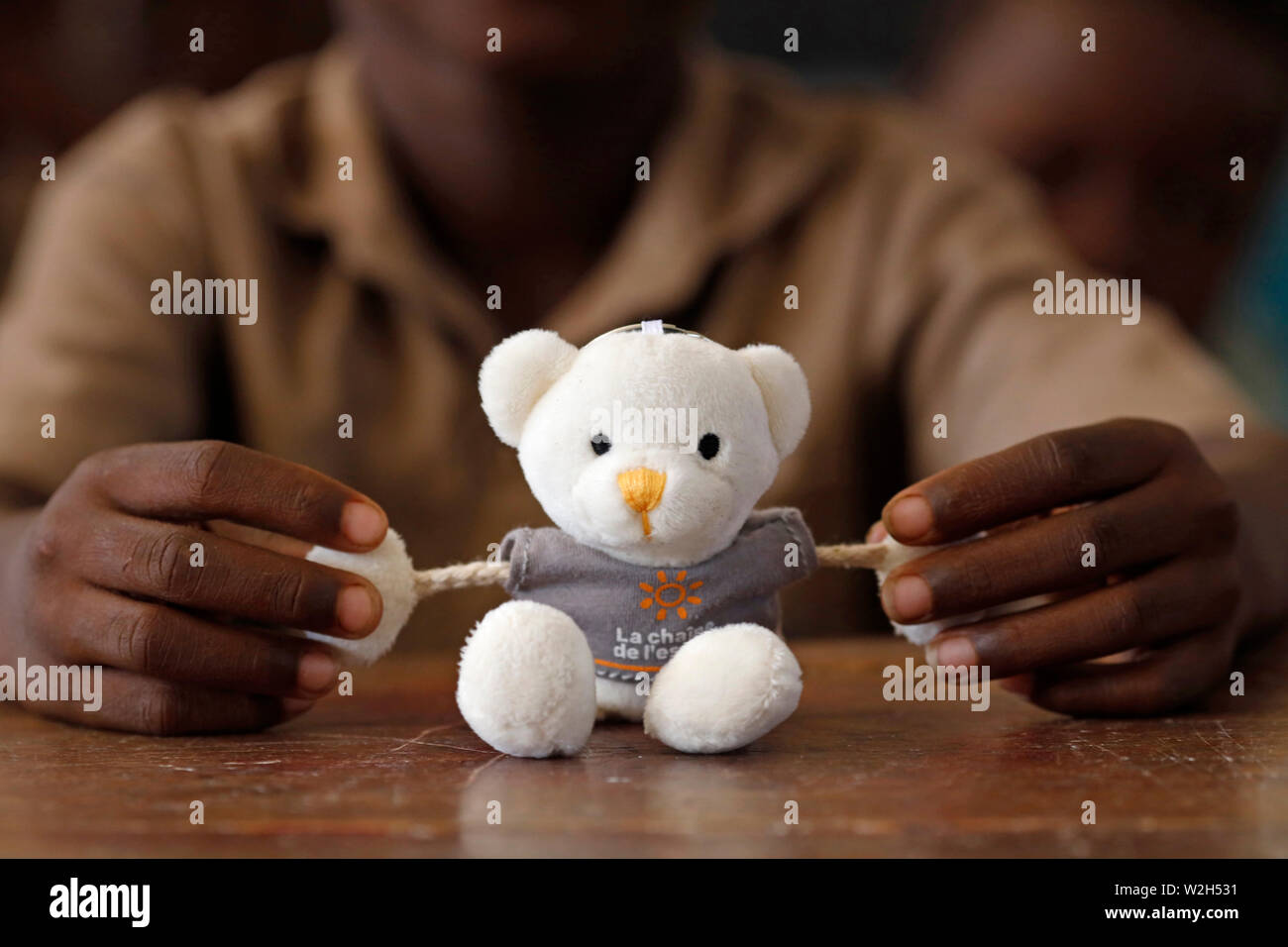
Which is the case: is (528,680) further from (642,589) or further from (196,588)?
(196,588)

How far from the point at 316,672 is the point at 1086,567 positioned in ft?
1.37

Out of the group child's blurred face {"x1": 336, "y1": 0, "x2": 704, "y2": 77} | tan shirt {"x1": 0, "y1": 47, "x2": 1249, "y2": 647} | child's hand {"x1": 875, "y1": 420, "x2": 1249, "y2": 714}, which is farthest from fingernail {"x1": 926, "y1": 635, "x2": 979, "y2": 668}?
child's blurred face {"x1": 336, "y1": 0, "x2": 704, "y2": 77}

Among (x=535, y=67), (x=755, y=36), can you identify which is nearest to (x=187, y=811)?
(x=535, y=67)

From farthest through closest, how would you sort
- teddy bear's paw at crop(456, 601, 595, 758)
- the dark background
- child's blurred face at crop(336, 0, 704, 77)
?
1. the dark background
2. child's blurred face at crop(336, 0, 704, 77)
3. teddy bear's paw at crop(456, 601, 595, 758)

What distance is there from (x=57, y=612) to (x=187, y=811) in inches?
9.9

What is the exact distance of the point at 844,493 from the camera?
121 cm

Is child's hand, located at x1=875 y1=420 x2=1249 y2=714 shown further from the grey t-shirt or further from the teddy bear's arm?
the teddy bear's arm

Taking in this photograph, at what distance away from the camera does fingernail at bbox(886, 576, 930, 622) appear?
22.7 inches

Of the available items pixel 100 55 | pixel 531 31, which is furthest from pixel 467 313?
pixel 100 55

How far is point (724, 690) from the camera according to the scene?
0.51 metres

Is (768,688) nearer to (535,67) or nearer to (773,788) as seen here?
(773,788)

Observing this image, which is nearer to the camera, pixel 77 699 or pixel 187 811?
pixel 187 811

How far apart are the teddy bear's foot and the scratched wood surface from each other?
0.6 inches

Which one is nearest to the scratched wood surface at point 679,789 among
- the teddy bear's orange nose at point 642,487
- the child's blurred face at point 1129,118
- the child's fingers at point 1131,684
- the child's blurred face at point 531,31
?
the child's fingers at point 1131,684
